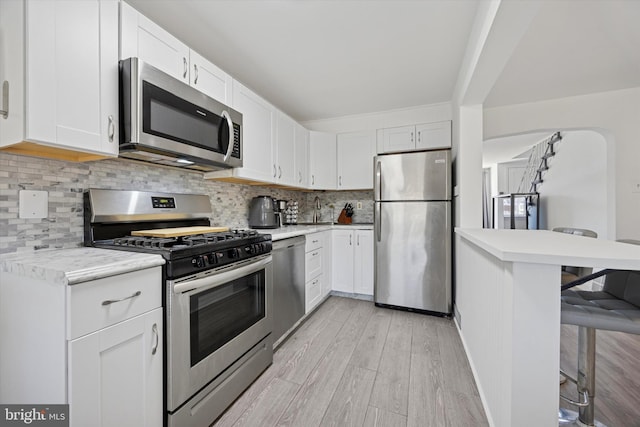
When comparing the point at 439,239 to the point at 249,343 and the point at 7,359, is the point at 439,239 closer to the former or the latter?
the point at 249,343

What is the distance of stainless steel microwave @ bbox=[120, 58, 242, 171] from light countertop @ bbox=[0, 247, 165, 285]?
0.57 m

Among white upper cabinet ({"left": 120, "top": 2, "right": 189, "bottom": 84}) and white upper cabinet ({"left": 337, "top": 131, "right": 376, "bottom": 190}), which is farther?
white upper cabinet ({"left": 337, "top": 131, "right": 376, "bottom": 190})

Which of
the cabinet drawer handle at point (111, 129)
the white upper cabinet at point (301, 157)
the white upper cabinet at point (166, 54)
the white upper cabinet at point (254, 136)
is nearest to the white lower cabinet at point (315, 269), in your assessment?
the white upper cabinet at point (301, 157)

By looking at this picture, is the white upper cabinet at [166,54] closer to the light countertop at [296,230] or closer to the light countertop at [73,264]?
the light countertop at [73,264]

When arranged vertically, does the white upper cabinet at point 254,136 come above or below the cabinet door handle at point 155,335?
above

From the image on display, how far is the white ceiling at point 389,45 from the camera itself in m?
1.65

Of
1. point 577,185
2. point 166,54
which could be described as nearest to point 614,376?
point 166,54

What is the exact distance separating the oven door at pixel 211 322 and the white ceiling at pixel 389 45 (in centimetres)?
162

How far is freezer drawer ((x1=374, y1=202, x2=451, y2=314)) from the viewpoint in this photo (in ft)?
8.96

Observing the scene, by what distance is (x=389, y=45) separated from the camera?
2041 mm

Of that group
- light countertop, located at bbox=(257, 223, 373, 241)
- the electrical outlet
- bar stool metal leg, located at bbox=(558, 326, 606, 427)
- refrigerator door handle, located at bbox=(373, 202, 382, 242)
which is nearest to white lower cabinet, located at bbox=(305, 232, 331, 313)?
light countertop, located at bbox=(257, 223, 373, 241)

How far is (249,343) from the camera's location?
1.67 metres

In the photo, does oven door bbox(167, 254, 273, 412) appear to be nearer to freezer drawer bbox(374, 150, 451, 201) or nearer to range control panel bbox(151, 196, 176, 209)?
range control panel bbox(151, 196, 176, 209)

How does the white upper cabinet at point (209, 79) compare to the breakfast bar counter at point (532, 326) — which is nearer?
the breakfast bar counter at point (532, 326)
